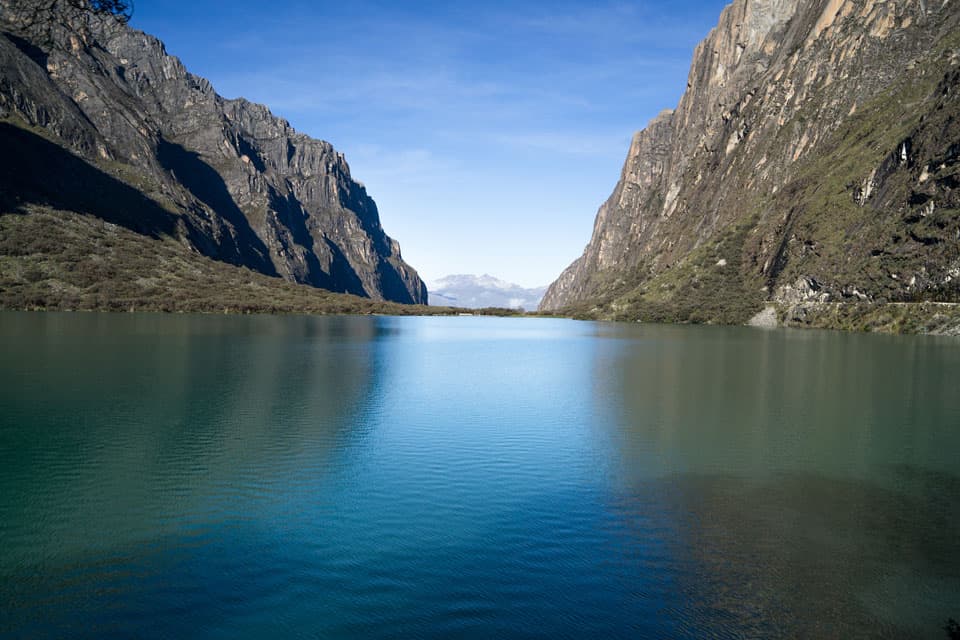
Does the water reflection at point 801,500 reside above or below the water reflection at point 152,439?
above

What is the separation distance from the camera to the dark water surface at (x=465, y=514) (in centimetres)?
1423

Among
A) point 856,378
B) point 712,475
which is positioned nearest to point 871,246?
point 856,378

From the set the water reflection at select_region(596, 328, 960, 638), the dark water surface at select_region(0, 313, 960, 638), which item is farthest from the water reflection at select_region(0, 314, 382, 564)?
the water reflection at select_region(596, 328, 960, 638)

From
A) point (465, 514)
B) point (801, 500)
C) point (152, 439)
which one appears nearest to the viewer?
point (465, 514)

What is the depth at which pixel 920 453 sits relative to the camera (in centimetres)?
3083

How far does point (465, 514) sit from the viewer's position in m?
21.0

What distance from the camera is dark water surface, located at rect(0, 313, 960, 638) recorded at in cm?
1423

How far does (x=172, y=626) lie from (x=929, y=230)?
697ft

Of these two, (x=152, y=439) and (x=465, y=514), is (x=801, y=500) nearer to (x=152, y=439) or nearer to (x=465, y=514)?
(x=465, y=514)

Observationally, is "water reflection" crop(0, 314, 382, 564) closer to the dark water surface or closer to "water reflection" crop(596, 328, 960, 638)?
the dark water surface

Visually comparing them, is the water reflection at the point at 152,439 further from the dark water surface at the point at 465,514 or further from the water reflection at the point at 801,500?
the water reflection at the point at 801,500

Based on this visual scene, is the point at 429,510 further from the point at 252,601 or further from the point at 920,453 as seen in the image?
the point at 920,453

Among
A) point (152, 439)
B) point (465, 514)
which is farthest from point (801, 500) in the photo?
point (152, 439)

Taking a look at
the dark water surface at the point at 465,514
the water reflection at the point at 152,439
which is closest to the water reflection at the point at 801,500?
the dark water surface at the point at 465,514
